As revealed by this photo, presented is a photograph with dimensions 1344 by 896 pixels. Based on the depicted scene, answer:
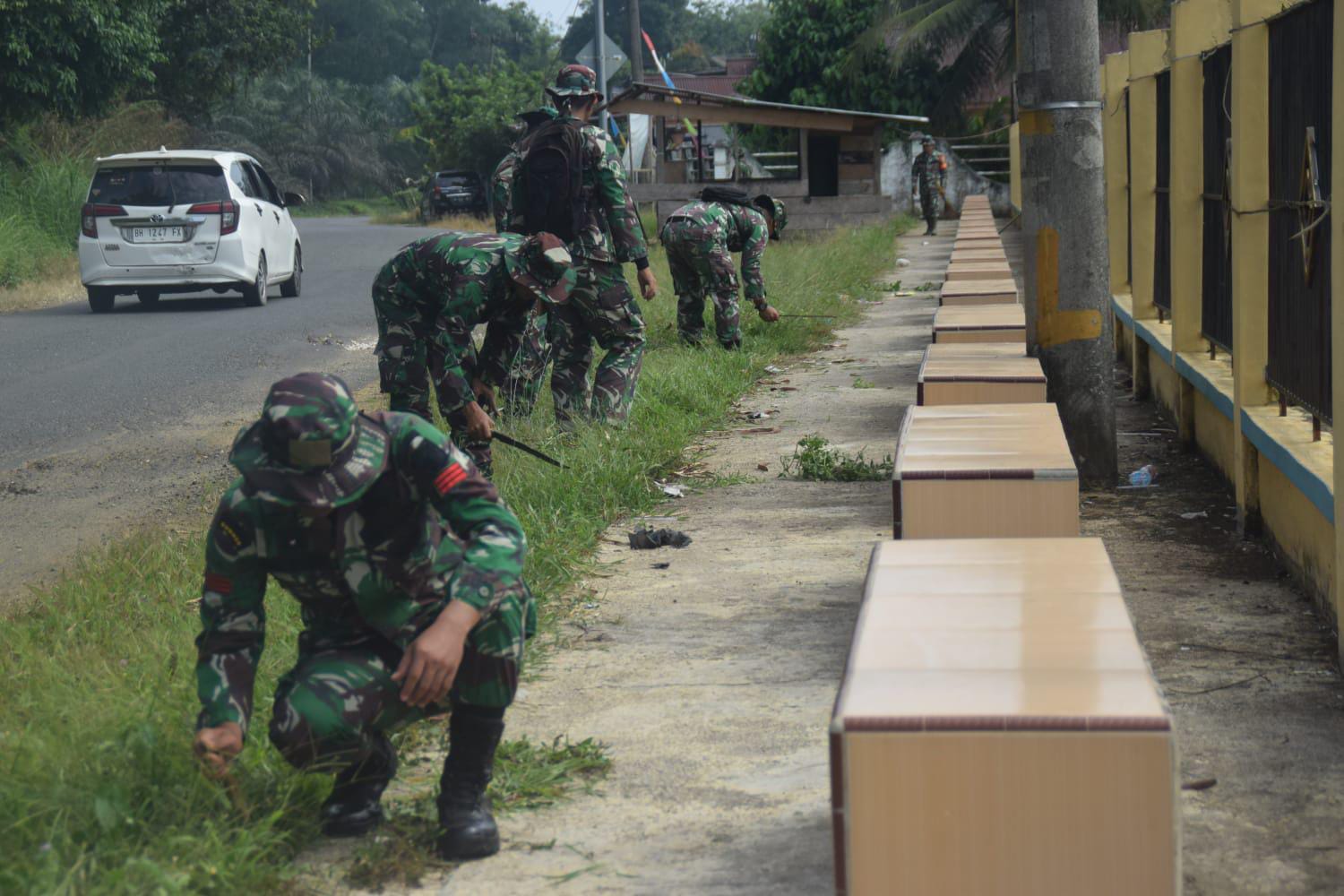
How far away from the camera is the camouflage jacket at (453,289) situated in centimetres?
619

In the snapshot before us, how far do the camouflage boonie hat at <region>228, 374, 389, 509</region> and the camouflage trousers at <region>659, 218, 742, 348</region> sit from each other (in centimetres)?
799

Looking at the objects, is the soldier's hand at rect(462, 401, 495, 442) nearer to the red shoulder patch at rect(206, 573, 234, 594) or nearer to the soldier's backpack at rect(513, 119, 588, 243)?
the soldier's backpack at rect(513, 119, 588, 243)

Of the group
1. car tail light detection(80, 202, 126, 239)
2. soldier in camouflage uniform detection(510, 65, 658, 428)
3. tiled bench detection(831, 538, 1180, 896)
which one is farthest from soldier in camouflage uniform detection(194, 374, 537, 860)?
car tail light detection(80, 202, 126, 239)

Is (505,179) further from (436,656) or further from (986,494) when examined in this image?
(436,656)

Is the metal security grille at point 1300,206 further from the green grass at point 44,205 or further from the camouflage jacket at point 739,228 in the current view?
the green grass at point 44,205

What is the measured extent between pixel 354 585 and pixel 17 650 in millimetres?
1843

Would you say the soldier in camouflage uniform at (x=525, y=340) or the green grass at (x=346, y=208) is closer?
the soldier in camouflage uniform at (x=525, y=340)

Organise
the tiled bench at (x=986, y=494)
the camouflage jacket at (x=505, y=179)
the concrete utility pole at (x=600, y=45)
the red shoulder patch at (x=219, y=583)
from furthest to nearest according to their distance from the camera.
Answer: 1. the concrete utility pole at (x=600, y=45)
2. the camouflage jacket at (x=505, y=179)
3. the tiled bench at (x=986, y=494)
4. the red shoulder patch at (x=219, y=583)

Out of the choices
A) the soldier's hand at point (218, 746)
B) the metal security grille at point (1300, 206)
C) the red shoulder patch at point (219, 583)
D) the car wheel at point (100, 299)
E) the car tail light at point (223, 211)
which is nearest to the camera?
the soldier's hand at point (218, 746)

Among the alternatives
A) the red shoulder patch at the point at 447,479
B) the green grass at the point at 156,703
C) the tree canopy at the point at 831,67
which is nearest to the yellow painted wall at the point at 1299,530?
the green grass at the point at 156,703

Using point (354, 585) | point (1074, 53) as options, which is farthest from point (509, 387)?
point (354, 585)

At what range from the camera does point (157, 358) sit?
1205cm

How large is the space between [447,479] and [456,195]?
122ft

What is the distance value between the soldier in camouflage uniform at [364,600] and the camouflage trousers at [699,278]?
777 centimetres
